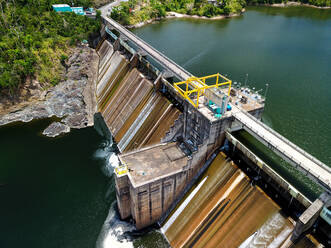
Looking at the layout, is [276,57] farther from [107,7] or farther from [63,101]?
[107,7]

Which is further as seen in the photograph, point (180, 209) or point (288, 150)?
point (180, 209)

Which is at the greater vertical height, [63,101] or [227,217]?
[227,217]

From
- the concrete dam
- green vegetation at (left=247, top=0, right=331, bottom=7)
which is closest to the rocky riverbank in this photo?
the concrete dam

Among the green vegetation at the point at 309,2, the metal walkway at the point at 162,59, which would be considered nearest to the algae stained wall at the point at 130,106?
the metal walkway at the point at 162,59

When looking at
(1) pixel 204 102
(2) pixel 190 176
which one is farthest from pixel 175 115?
(2) pixel 190 176

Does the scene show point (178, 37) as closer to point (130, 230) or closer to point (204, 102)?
point (204, 102)

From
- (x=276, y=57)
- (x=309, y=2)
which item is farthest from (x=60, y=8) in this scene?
(x=309, y=2)
